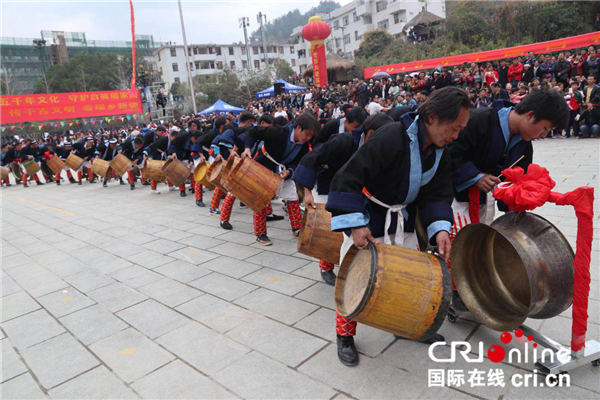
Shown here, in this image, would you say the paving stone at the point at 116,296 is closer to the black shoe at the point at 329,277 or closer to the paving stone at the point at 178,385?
the paving stone at the point at 178,385

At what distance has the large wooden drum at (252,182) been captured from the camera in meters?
4.56

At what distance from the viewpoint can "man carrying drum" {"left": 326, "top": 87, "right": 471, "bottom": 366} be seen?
87.6 inches

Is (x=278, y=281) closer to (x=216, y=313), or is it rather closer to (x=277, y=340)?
(x=216, y=313)

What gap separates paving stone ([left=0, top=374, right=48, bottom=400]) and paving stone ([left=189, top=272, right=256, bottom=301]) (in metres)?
1.57

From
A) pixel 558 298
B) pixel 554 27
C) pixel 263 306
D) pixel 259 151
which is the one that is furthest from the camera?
pixel 554 27

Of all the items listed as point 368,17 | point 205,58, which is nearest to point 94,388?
point 368,17

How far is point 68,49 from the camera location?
66.6 meters

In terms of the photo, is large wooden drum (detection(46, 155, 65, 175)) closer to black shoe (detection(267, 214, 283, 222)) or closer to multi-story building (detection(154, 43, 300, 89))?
black shoe (detection(267, 214, 283, 222))

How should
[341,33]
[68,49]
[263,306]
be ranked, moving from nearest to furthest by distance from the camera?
[263,306]
[341,33]
[68,49]

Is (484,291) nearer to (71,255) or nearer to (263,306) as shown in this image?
(263,306)

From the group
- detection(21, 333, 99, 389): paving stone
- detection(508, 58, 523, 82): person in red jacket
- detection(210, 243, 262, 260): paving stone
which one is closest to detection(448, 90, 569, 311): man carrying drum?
detection(210, 243, 262, 260): paving stone

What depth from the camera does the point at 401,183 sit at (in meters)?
2.41

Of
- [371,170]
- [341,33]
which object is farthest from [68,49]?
[371,170]

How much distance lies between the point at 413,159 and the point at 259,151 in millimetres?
3168
